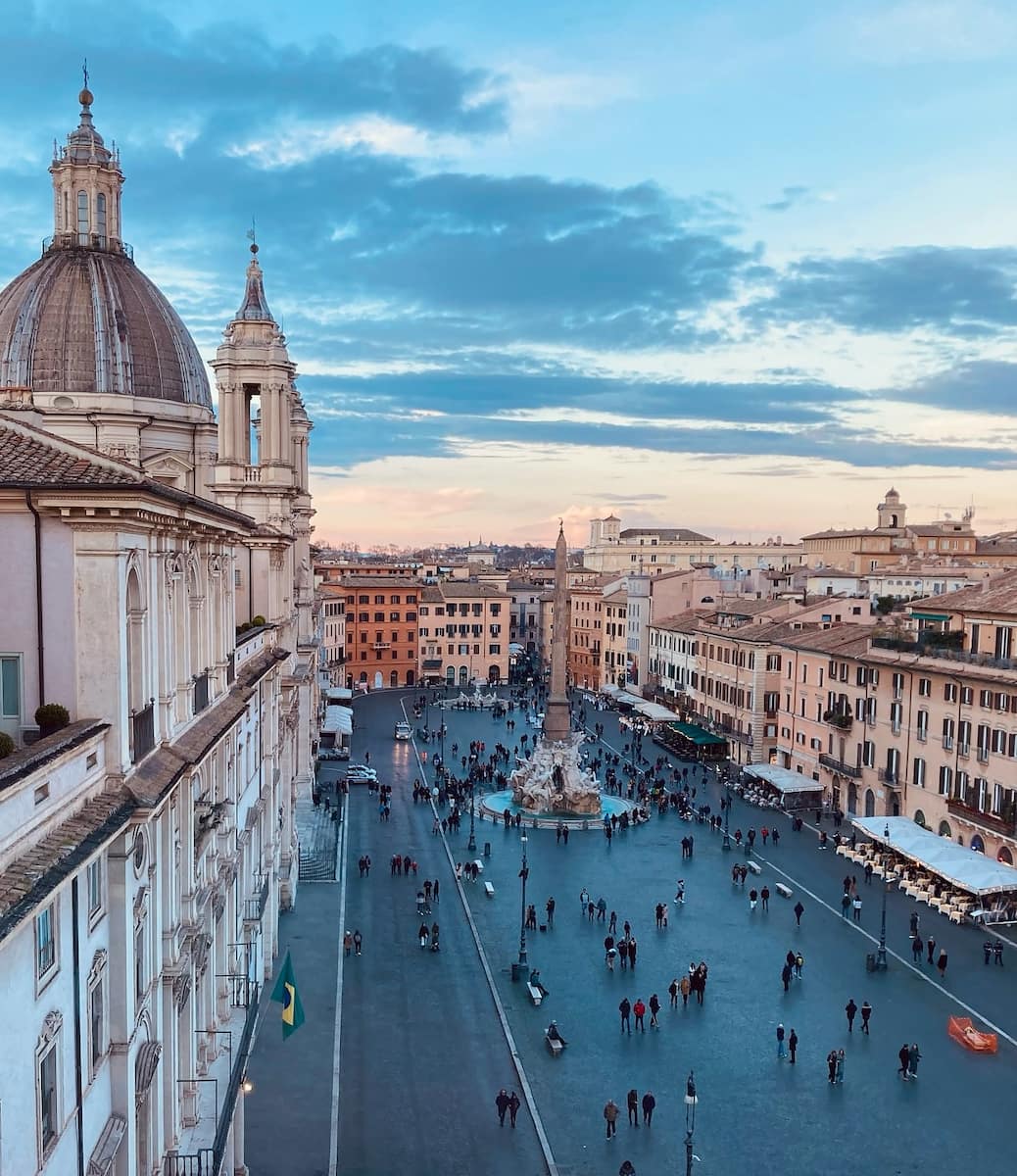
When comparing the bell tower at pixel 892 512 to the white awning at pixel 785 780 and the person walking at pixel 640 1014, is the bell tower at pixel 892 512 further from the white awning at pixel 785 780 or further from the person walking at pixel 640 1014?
the person walking at pixel 640 1014

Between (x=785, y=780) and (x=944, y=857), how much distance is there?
660 inches

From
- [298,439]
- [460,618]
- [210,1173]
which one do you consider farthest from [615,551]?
[210,1173]

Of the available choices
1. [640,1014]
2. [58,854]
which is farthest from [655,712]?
[58,854]

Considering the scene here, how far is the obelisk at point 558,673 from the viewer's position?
5919 cm

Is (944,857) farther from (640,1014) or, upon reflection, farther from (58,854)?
(58,854)

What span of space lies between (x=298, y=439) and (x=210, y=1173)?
38774mm

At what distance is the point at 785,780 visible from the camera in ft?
181

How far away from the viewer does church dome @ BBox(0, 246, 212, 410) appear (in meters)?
35.8

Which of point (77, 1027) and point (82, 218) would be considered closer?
point (77, 1027)

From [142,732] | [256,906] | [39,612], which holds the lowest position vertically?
[256,906]

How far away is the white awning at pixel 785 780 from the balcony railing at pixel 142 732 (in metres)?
44.6

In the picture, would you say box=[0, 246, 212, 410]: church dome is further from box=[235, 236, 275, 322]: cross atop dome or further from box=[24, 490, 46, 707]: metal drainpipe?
box=[24, 490, 46, 707]: metal drainpipe

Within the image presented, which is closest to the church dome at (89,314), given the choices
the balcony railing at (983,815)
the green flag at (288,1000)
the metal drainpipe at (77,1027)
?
the green flag at (288,1000)

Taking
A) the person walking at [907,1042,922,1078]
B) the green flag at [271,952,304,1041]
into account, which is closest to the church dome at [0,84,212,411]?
A: the green flag at [271,952,304,1041]
